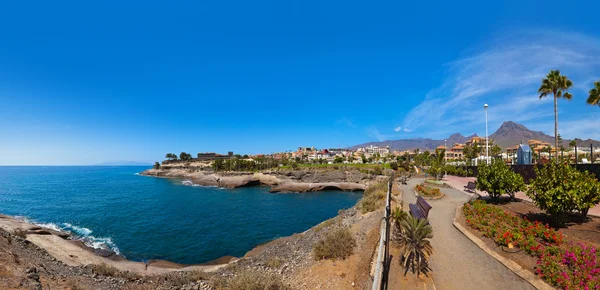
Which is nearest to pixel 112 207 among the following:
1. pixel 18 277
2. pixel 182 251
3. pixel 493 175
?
pixel 182 251

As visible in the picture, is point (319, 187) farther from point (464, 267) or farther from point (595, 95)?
point (464, 267)

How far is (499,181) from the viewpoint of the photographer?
50.8 ft

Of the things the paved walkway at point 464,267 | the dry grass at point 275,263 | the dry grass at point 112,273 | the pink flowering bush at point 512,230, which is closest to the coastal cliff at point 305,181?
the pink flowering bush at point 512,230

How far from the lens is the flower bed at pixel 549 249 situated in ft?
21.8

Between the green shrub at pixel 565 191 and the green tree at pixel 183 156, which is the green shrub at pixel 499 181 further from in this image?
the green tree at pixel 183 156

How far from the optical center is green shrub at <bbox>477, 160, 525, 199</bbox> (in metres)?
15.3

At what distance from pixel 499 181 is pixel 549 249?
339 inches

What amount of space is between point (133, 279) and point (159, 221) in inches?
790

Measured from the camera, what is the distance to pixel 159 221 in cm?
2942

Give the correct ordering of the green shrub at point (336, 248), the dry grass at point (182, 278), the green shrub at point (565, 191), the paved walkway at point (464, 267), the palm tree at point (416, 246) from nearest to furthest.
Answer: the paved walkway at point (464, 267) < the palm tree at point (416, 246) < the green shrub at point (565, 191) < the green shrub at point (336, 248) < the dry grass at point (182, 278)

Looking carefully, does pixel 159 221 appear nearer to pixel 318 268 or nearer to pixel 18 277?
pixel 18 277

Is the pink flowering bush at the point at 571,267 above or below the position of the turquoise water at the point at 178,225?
above

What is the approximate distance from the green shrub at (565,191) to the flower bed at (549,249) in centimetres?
111

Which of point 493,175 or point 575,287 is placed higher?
point 493,175
